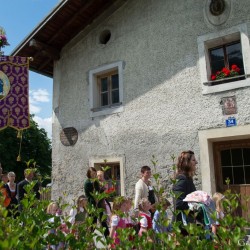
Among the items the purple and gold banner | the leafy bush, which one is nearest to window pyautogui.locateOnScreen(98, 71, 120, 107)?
the purple and gold banner

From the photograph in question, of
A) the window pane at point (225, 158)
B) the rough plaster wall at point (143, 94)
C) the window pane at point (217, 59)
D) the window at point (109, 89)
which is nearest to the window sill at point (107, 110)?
the rough plaster wall at point (143, 94)

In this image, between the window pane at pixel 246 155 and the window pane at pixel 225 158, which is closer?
the window pane at pixel 246 155

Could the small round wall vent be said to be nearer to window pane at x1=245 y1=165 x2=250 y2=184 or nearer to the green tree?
window pane at x1=245 y1=165 x2=250 y2=184

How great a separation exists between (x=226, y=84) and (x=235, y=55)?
2.34 feet

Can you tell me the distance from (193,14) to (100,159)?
3608 mm

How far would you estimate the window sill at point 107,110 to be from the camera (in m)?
7.39

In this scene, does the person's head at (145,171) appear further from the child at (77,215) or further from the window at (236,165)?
the window at (236,165)

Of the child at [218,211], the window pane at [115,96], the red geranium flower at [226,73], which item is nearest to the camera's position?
the child at [218,211]

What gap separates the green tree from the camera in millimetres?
20453

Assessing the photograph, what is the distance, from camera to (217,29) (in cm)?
632

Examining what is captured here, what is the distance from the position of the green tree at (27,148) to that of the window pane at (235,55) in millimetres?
16736

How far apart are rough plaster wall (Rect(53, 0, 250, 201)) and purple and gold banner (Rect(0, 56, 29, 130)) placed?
3.37 ft

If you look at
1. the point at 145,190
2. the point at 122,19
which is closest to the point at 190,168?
the point at 145,190

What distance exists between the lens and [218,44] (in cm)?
649
